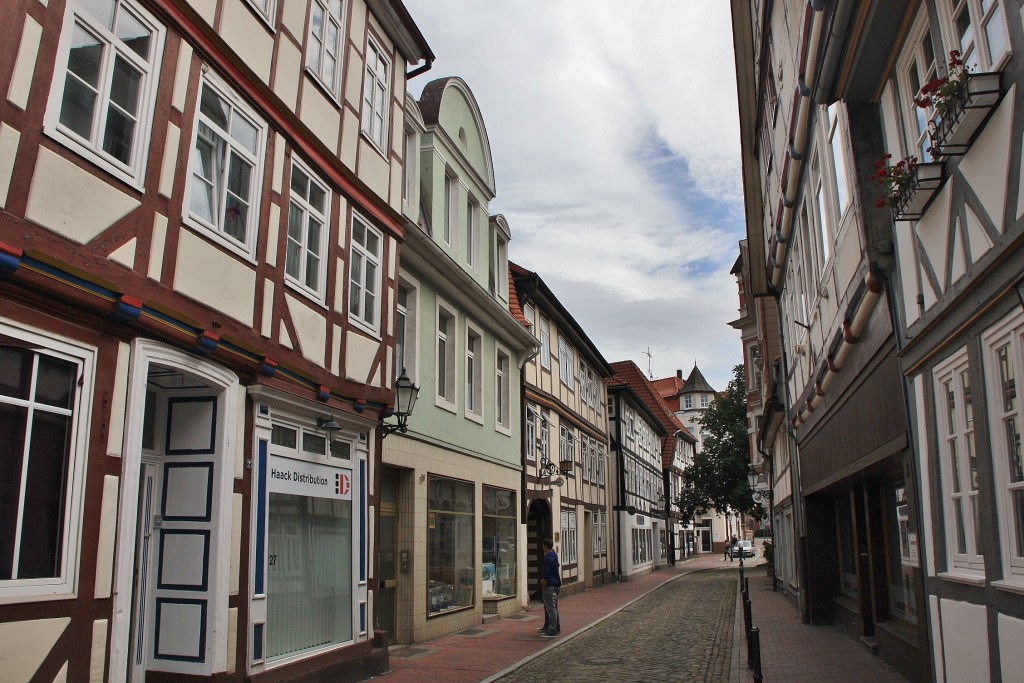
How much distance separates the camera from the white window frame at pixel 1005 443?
5.09 m

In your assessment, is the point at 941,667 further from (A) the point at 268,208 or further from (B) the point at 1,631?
(A) the point at 268,208

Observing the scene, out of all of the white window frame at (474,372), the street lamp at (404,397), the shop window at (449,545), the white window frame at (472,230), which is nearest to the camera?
the street lamp at (404,397)

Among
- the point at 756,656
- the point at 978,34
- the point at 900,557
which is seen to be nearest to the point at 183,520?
the point at 756,656

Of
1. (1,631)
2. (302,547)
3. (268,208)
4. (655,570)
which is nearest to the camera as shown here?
(1,631)

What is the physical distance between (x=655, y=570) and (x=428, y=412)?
3359 centimetres

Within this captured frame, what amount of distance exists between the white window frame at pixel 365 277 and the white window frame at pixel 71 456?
4.90 m

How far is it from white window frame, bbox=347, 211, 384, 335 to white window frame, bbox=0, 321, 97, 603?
4.90 metres

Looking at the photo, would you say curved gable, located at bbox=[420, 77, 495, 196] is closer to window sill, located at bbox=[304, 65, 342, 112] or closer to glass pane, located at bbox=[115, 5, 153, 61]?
window sill, located at bbox=[304, 65, 342, 112]

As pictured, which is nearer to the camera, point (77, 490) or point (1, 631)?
point (1, 631)

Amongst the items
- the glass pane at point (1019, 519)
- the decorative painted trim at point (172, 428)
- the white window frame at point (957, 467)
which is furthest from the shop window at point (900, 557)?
the decorative painted trim at point (172, 428)

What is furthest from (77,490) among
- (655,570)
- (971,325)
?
(655,570)

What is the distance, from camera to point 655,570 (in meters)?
45.2

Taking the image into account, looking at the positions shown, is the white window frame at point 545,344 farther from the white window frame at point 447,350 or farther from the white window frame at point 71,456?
the white window frame at point 71,456

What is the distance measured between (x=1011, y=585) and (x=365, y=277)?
28.0ft
